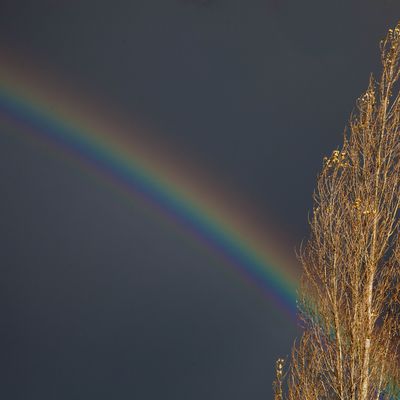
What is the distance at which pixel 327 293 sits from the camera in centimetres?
1145

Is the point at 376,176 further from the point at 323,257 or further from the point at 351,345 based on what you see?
the point at 351,345

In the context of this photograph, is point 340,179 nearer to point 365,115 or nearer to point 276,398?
point 365,115

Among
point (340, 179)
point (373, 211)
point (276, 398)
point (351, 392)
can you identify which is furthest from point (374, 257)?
point (276, 398)

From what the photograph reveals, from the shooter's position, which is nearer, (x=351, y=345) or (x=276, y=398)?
(x=351, y=345)

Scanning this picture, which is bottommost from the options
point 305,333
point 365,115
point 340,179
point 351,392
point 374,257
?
point 351,392

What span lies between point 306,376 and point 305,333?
721 millimetres

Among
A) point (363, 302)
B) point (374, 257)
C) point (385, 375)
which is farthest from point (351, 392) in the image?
A: point (374, 257)

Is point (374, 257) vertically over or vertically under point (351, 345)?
over

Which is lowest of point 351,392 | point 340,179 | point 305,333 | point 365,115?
point 351,392

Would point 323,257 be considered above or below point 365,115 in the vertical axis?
below

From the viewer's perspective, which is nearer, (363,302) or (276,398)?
(363,302)

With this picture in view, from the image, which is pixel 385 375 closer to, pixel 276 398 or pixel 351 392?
pixel 351 392

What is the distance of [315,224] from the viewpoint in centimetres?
1187

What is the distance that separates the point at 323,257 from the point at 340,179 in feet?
4.57
